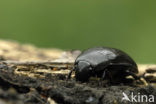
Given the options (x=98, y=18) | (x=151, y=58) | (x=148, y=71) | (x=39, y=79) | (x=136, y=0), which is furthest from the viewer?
(x=136, y=0)

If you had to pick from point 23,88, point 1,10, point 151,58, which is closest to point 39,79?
point 23,88

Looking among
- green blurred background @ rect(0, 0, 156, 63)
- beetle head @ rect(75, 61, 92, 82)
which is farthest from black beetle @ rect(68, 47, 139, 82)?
green blurred background @ rect(0, 0, 156, 63)

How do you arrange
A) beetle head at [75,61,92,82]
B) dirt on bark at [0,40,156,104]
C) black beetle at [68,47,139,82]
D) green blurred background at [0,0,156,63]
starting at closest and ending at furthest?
dirt on bark at [0,40,156,104]
beetle head at [75,61,92,82]
black beetle at [68,47,139,82]
green blurred background at [0,0,156,63]

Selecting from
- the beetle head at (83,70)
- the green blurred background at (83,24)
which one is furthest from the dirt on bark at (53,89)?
the green blurred background at (83,24)

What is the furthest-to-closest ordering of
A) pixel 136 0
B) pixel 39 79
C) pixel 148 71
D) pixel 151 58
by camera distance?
pixel 136 0, pixel 151 58, pixel 148 71, pixel 39 79

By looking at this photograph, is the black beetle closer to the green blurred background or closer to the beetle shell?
the beetle shell

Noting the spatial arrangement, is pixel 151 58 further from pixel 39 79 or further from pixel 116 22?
pixel 39 79

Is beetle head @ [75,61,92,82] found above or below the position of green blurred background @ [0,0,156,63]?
below
